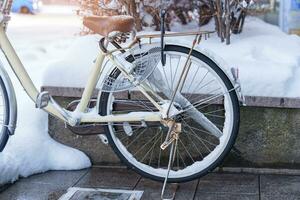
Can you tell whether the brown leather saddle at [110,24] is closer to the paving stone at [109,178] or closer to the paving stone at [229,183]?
the paving stone at [109,178]

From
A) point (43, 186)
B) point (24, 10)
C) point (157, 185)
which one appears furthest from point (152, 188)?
point (24, 10)

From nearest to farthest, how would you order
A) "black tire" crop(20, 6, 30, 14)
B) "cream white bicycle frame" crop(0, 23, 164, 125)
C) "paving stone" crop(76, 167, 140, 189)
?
1. "cream white bicycle frame" crop(0, 23, 164, 125)
2. "paving stone" crop(76, 167, 140, 189)
3. "black tire" crop(20, 6, 30, 14)

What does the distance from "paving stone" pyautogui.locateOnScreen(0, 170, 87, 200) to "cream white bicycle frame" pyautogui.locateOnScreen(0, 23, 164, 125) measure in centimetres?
57

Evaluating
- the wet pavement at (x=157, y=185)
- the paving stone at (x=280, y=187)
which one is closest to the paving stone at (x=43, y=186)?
the wet pavement at (x=157, y=185)

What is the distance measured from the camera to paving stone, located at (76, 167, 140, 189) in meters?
4.39

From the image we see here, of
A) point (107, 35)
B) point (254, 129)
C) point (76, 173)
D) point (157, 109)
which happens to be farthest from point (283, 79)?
point (76, 173)

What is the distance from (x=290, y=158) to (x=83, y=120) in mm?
1717

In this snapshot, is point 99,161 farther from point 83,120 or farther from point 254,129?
point 254,129

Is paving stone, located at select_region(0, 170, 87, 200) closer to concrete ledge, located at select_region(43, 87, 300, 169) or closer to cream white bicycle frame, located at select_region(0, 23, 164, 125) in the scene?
cream white bicycle frame, located at select_region(0, 23, 164, 125)

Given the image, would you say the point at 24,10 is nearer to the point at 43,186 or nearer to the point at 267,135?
the point at 43,186

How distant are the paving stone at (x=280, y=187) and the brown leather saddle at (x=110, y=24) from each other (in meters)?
1.59

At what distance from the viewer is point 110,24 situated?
12.9 ft

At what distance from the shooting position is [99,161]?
A: 4816 millimetres

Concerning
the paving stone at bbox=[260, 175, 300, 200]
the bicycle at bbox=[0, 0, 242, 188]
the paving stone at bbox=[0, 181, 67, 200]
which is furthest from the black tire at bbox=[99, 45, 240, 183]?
the paving stone at bbox=[0, 181, 67, 200]
